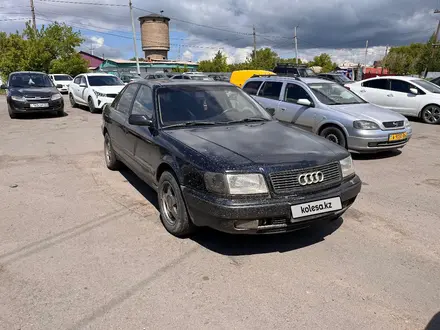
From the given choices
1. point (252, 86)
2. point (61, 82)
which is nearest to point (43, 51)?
point (61, 82)

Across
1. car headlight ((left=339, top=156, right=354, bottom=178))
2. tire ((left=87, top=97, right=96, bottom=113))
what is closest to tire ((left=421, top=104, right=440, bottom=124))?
car headlight ((left=339, top=156, right=354, bottom=178))

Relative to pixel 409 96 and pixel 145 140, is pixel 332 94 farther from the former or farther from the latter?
pixel 409 96

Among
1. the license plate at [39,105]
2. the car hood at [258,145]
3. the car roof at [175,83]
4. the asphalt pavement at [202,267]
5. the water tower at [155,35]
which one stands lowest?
the asphalt pavement at [202,267]

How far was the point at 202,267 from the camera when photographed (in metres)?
3.10

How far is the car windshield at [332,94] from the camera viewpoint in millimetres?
7551

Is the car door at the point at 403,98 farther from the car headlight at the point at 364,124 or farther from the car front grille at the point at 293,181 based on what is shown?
the car front grille at the point at 293,181

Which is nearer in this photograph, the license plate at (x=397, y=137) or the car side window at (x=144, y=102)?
the car side window at (x=144, y=102)

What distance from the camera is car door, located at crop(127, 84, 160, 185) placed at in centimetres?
395

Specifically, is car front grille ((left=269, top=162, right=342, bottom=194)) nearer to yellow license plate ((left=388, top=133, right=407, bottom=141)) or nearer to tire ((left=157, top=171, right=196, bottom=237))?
tire ((left=157, top=171, right=196, bottom=237))

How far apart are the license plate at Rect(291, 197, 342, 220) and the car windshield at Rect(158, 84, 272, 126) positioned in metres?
1.56

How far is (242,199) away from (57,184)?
3.58 meters

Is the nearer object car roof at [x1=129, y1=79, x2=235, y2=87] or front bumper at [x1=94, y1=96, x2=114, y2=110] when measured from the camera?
car roof at [x1=129, y1=79, x2=235, y2=87]

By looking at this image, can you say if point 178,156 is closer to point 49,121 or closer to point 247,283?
point 247,283

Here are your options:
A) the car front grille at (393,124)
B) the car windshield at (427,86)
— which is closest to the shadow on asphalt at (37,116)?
the car front grille at (393,124)
